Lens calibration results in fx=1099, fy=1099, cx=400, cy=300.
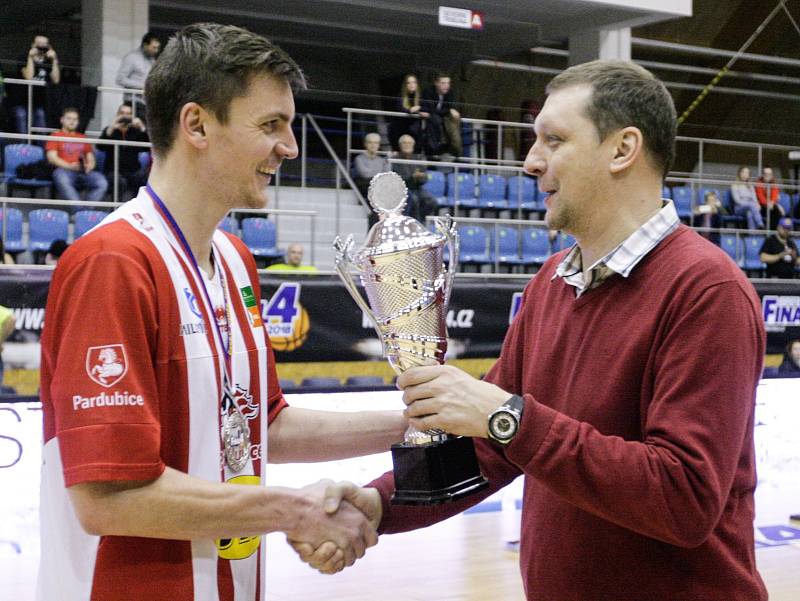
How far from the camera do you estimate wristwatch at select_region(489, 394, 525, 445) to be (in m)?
1.99

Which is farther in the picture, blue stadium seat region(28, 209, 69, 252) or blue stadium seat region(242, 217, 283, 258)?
blue stadium seat region(242, 217, 283, 258)

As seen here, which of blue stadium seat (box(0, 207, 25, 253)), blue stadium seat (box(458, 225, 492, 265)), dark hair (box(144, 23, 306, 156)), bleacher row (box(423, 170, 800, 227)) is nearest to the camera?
dark hair (box(144, 23, 306, 156))

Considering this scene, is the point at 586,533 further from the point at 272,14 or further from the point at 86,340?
the point at 272,14

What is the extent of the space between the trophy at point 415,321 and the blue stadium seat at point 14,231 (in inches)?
338

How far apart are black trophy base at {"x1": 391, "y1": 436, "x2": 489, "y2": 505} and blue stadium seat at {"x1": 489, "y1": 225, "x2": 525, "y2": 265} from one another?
35.8ft

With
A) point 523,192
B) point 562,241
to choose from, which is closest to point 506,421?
point 562,241

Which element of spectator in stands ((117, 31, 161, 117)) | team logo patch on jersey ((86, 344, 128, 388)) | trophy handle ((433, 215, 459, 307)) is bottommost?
team logo patch on jersey ((86, 344, 128, 388))

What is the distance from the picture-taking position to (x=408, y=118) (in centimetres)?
1387

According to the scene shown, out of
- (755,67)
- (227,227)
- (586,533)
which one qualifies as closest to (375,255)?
(586,533)

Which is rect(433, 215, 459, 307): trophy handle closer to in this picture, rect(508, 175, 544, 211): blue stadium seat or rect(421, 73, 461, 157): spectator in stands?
rect(421, 73, 461, 157): spectator in stands

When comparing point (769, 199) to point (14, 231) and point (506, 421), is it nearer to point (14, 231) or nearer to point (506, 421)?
point (14, 231)

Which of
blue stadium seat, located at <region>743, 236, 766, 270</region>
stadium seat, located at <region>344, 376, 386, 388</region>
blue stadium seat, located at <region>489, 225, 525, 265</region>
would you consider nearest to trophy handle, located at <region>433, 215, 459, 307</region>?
stadium seat, located at <region>344, 376, 386, 388</region>

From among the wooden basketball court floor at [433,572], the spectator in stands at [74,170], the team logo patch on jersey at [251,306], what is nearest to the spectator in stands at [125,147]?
the spectator in stands at [74,170]

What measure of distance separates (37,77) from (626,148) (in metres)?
10.8
